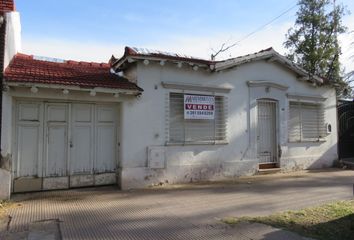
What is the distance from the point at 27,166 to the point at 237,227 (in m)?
5.47

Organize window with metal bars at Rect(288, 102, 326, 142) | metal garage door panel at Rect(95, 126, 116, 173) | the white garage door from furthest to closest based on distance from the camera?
window with metal bars at Rect(288, 102, 326, 142) → metal garage door panel at Rect(95, 126, 116, 173) → the white garage door

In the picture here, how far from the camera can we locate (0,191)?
8.13m

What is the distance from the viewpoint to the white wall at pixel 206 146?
10.1m

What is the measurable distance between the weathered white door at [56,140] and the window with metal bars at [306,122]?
321 inches

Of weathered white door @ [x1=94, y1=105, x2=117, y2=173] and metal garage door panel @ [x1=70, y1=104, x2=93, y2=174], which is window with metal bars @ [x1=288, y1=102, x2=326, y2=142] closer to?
weathered white door @ [x1=94, y1=105, x2=117, y2=173]

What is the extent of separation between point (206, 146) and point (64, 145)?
4294mm

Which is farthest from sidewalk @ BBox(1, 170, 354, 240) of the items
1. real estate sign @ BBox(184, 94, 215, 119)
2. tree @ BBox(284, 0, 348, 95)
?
tree @ BBox(284, 0, 348, 95)

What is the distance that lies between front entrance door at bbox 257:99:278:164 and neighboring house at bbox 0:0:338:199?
0.04 meters

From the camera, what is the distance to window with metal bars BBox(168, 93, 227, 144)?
11.0 meters

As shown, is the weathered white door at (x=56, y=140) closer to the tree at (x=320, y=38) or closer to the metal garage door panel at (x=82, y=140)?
the metal garage door panel at (x=82, y=140)

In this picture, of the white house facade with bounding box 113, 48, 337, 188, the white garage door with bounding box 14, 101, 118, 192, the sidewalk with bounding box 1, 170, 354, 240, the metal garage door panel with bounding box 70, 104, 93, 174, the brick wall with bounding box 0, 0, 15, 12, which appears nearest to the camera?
the sidewalk with bounding box 1, 170, 354, 240

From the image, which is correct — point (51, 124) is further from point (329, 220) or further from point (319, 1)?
point (319, 1)

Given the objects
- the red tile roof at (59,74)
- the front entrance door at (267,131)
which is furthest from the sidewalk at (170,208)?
the red tile roof at (59,74)

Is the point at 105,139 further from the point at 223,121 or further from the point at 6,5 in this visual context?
the point at 6,5
